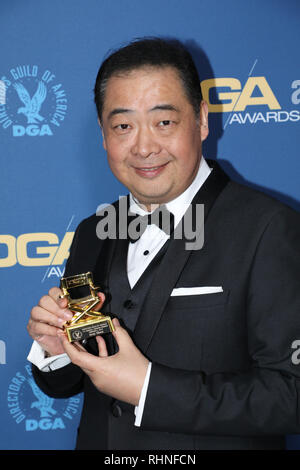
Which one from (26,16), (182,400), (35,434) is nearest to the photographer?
(182,400)

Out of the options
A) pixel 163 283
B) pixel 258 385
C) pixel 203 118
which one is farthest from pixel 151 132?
pixel 258 385

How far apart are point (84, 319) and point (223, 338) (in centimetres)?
43

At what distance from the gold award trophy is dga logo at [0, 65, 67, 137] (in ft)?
3.80

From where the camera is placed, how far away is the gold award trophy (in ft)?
4.49

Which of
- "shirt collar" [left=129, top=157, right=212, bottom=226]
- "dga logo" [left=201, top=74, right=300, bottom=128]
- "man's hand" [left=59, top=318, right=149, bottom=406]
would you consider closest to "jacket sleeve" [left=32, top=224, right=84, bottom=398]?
"man's hand" [left=59, top=318, right=149, bottom=406]

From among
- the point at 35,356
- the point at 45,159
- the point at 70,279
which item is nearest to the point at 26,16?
the point at 45,159

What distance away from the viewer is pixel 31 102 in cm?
242

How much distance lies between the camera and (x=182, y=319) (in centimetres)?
148

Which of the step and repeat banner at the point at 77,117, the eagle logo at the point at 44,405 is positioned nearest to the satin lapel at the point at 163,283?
the step and repeat banner at the point at 77,117

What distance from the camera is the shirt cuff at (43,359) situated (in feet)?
5.64

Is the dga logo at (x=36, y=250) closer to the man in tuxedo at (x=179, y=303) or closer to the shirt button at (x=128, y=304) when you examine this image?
the man in tuxedo at (x=179, y=303)

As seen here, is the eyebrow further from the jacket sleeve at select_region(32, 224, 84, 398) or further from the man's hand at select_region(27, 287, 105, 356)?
the jacket sleeve at select_region(32, 224, 84, 398)
